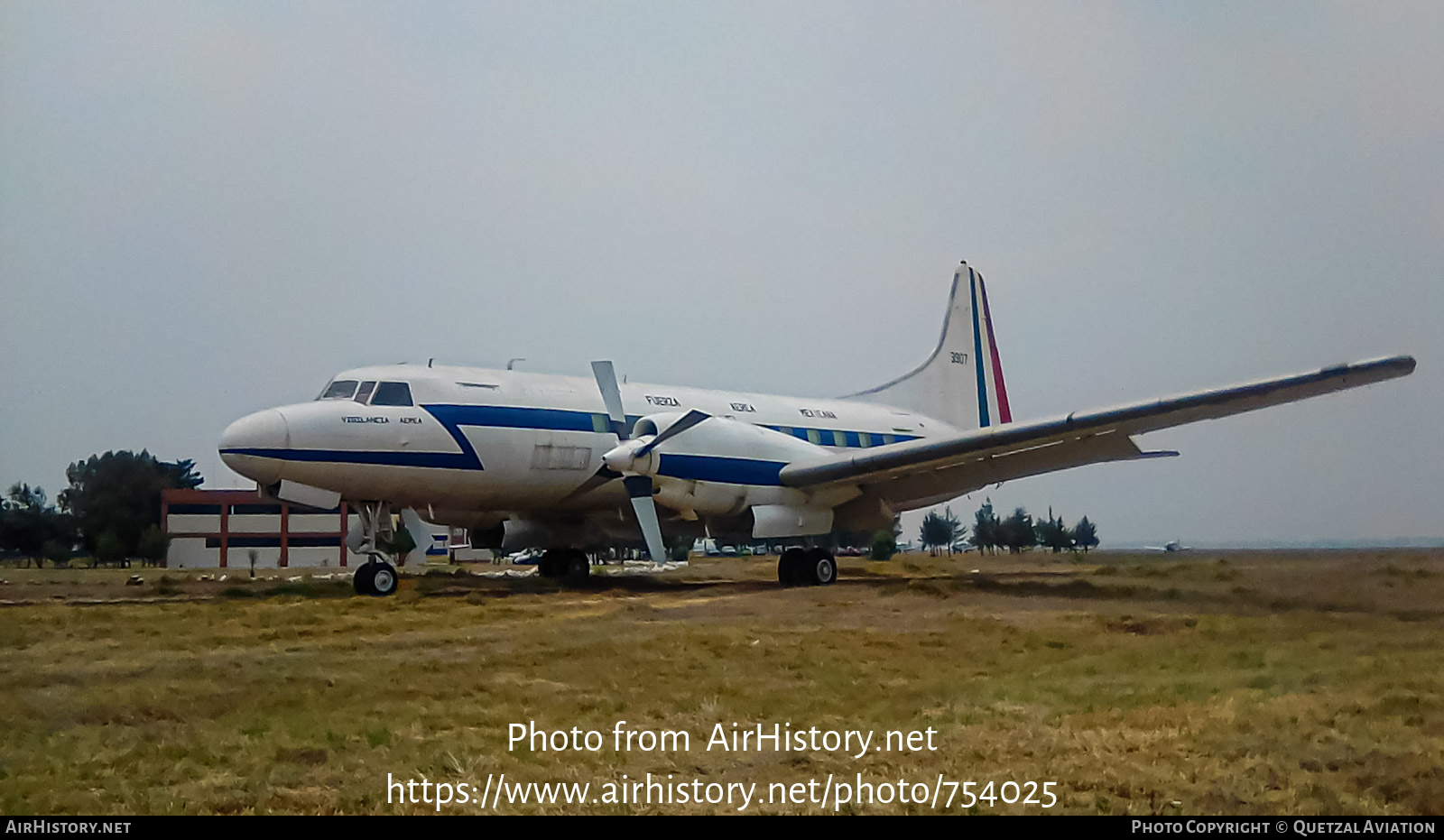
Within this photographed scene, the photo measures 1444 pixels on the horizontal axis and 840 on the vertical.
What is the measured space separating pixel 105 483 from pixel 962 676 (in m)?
13.0

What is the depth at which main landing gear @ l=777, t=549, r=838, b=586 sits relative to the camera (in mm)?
15422

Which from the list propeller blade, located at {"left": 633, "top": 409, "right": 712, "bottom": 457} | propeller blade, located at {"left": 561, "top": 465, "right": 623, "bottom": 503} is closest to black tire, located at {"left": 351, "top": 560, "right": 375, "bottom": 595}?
propeller blade, located at {"left": 633, "top": 409, "right": 712, "bottom": 457}

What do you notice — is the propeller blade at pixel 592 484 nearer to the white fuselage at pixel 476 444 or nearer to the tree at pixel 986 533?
the white fuselage at pixel 476 444

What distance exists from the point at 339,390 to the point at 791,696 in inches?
421

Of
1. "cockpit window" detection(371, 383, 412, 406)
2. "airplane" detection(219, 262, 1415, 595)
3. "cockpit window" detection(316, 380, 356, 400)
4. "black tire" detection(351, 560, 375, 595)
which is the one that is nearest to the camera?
"black tire" detection(351, 560, 375, 595)

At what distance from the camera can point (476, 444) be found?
14.9 meters

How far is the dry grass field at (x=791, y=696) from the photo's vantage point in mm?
4133

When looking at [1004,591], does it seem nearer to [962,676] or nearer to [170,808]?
[962,676]

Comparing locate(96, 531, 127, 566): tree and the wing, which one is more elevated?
the wing

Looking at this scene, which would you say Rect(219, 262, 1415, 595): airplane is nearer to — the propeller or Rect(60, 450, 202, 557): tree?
the propeller

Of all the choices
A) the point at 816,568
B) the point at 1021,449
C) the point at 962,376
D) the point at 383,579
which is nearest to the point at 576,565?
the point at 816,568

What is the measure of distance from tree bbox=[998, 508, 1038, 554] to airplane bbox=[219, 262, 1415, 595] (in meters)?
1.12

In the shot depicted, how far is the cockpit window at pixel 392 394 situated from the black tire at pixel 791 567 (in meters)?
6.17

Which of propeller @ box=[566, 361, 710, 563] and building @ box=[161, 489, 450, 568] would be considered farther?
building @ box=[161, 489, 450, 568]
